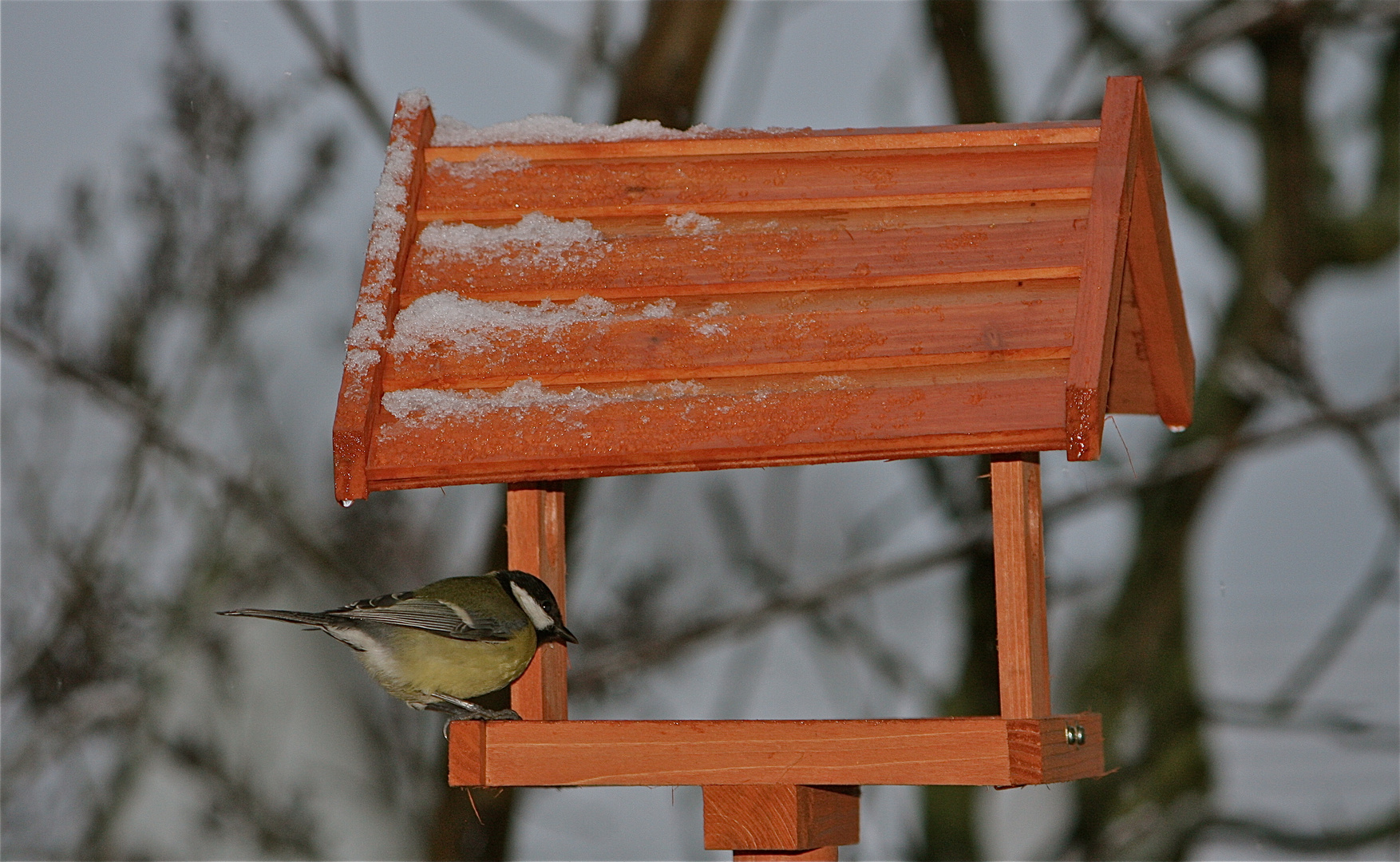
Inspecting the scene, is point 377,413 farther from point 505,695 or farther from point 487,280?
point 505,695

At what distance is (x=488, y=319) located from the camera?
1.17 meters

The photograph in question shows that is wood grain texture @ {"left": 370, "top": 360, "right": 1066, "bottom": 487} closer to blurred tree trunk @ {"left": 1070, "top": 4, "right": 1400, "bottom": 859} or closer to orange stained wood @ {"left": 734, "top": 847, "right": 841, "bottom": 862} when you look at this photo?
orange stained wood @ {"left": 734, "top": 847, "right": 841, "bottom": 862}

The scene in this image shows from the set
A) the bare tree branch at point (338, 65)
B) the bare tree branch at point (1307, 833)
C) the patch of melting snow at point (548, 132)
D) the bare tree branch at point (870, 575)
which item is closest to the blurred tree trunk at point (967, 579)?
the bare tree branch at point (870, 575)

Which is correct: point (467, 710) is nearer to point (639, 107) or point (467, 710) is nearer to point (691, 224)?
point (691, 224)

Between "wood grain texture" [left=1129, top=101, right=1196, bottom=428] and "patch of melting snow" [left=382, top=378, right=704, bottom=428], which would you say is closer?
"patch of melting snow" [left=382, top=378, right=704, bottom=428]

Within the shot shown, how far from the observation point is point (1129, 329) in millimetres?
1445

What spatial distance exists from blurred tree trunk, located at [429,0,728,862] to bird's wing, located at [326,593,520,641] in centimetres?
90

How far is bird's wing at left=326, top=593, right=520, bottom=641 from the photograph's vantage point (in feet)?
4.17

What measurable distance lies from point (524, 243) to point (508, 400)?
0.68 ft

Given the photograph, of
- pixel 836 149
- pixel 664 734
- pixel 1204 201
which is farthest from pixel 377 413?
pixel 1204 201

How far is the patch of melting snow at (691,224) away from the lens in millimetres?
1229

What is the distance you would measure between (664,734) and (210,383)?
1.58 meters

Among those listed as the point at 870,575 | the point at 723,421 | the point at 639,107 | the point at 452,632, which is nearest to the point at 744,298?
the point at 723,421

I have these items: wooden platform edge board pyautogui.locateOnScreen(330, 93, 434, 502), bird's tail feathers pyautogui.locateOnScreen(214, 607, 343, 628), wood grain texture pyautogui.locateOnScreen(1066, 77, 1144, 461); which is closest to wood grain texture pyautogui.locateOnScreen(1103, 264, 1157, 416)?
wood grain texture pyautogui.locateOnScreen(1066, 77, 1144, 461)
